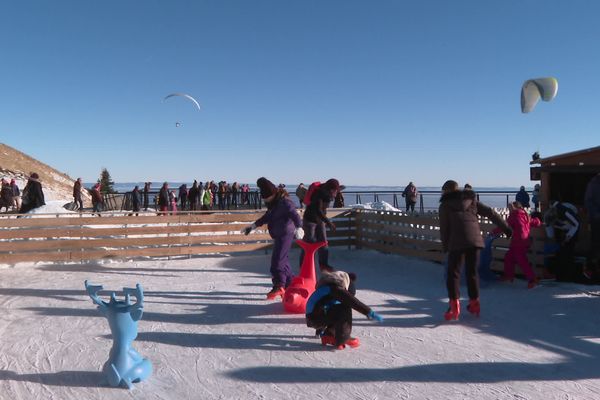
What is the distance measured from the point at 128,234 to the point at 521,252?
6.64m

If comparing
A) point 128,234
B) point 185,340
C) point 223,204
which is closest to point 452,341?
point 185,340

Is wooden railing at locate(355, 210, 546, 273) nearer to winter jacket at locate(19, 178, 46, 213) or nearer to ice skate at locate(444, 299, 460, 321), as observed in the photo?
ice skate at locate(444, 299, 460, 321)

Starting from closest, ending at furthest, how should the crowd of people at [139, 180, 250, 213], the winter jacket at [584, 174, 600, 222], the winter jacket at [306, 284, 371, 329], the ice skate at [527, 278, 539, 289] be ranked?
the winter jacket at [306, 284, 371, 329]
the winter jacket at [584, 174, 600, 222]
the ice skate at [527, 278, 539, 289]
the crowd of people at [139, 180, 250, 213]

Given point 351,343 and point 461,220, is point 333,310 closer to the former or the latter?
point 351,343

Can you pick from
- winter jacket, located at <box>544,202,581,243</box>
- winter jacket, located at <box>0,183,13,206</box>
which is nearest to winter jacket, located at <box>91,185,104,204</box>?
winter jacket, located at <box>0,183,13,206</box>

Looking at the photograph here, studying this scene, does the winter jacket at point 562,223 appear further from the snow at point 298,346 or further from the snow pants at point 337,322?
the snow pants at point 337,322

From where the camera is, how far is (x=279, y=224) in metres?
5.87

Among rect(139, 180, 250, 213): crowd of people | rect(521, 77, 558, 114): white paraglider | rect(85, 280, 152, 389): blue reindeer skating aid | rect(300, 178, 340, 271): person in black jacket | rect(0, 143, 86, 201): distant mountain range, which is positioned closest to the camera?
rect(85, 280, 152, 389): blue reindeer skating aid

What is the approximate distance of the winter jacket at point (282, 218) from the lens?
229 inches

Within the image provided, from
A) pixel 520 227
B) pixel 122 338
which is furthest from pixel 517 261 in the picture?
pixel 122 338

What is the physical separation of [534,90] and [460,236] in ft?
23.3

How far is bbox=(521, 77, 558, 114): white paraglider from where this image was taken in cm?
1020

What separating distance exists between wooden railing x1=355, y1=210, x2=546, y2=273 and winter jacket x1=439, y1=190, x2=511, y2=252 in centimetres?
220

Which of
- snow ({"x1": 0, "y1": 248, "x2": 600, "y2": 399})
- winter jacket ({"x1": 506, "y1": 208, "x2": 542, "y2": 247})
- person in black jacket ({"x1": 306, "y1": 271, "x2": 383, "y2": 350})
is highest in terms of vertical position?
winter jacket ({"x1": 506, "y1": 208, "x2": 542, "y2": 247})
